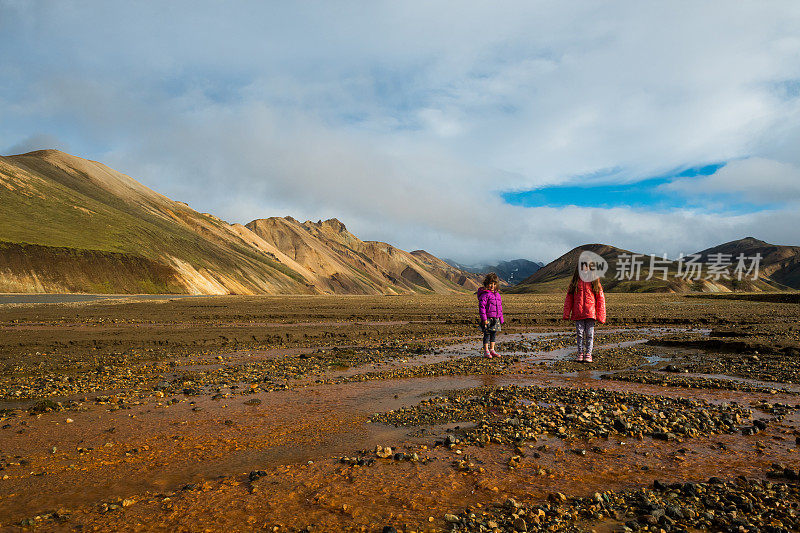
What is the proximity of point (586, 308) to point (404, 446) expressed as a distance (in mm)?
10699

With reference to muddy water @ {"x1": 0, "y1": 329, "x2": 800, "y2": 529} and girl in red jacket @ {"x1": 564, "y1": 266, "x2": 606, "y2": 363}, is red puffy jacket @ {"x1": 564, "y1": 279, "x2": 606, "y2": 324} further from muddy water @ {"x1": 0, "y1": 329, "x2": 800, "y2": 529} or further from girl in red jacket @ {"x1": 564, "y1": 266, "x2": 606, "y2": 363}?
muddy water @ {"x1": 0, "y1": 329, "x2": 800, "y2": 529}

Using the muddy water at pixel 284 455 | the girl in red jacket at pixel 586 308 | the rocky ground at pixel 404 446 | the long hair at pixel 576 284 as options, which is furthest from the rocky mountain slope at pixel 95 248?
the girl in red jacket at pixel 586 308

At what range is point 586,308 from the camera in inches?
618

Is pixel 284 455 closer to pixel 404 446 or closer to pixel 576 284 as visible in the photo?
pixel 404 446

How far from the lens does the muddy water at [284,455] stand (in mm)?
5887

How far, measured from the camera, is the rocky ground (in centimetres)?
519

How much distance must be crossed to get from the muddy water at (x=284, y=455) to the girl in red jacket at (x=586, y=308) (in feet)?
17.5

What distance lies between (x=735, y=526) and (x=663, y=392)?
722 cm

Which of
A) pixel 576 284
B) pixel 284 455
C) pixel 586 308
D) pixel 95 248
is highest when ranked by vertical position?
pixel 95 248

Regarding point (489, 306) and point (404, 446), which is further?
point (489, 306)

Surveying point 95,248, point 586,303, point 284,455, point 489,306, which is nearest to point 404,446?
point 284,455

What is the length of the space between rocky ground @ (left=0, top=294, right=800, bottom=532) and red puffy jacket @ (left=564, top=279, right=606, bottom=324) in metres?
1.89

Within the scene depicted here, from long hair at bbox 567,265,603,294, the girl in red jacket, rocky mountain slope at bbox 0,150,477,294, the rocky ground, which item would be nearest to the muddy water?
the rocky ground

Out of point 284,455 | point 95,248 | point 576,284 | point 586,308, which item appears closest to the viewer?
point 284,455
